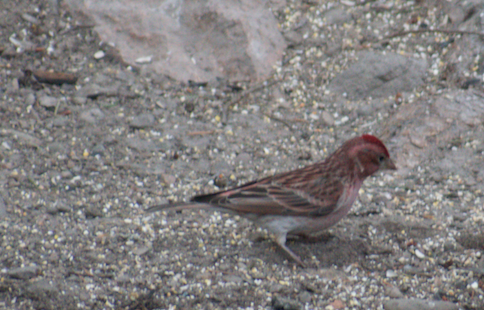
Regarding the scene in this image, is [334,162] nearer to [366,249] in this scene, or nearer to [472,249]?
[366,249]

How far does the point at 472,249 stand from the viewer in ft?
15.4

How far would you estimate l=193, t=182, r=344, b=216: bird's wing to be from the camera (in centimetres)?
471

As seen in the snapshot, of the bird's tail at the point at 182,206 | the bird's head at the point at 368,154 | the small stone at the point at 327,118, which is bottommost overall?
the small stone at the point at 327,118

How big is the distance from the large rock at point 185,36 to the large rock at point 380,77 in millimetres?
873

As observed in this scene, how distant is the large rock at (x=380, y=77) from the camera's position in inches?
260

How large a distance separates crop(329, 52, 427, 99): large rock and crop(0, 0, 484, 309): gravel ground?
97mm

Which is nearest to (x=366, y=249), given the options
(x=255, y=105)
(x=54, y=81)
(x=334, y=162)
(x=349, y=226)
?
(x=349, y=226)

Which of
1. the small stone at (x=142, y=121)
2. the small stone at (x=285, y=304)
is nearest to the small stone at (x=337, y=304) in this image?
the small stone at (x=285, y=304)

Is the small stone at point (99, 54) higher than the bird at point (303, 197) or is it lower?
lower

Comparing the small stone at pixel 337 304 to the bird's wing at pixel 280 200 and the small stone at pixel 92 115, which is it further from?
the small stone at pixel 92 115

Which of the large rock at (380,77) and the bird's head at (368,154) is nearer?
the bird's head at (368,154)

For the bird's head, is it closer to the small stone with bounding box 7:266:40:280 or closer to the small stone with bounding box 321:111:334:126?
the small stone with bounding box 321:111:334:126

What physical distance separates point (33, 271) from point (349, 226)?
8.14ft

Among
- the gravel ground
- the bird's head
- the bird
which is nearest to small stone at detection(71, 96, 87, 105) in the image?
the gravel ground
